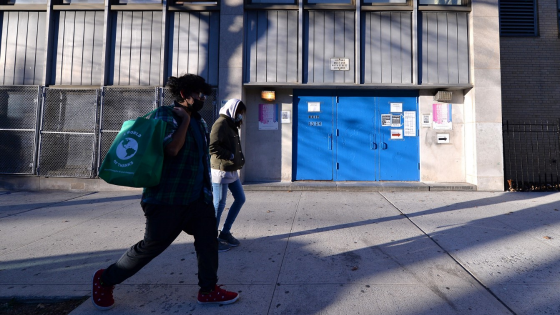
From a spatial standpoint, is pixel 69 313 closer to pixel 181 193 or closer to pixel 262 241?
pixel 181 193

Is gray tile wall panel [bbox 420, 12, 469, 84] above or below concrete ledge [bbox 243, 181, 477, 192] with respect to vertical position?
above

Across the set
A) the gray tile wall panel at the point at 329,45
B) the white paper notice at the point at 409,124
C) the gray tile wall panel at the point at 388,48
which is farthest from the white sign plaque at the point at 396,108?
the gray tile wall panel at the point at 329,45

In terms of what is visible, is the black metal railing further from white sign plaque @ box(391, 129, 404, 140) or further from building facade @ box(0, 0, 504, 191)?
white sign plaque @ box(391, 129, 404, 140)

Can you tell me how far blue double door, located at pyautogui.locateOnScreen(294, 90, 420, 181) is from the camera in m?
8.68

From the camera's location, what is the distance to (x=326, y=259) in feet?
11.4

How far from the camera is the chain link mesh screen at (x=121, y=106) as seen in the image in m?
8.29

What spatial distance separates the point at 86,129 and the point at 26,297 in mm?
6626

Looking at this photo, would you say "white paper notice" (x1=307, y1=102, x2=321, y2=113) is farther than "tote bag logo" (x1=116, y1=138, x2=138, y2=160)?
Yes

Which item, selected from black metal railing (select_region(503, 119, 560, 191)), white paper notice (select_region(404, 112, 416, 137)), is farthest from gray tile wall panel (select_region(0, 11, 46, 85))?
black metal railing (select_region(503, 119, 560, 191))

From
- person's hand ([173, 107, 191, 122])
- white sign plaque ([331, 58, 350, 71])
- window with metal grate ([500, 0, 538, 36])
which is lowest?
person's hand ([173, 107, 191, 122])

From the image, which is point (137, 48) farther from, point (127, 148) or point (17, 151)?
point (127, 148)

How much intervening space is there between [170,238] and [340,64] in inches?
282

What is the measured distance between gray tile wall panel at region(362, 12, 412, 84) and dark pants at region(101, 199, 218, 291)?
7.07 metres

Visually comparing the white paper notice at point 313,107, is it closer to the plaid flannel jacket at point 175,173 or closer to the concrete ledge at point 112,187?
the concrete ledge at point 112,187
